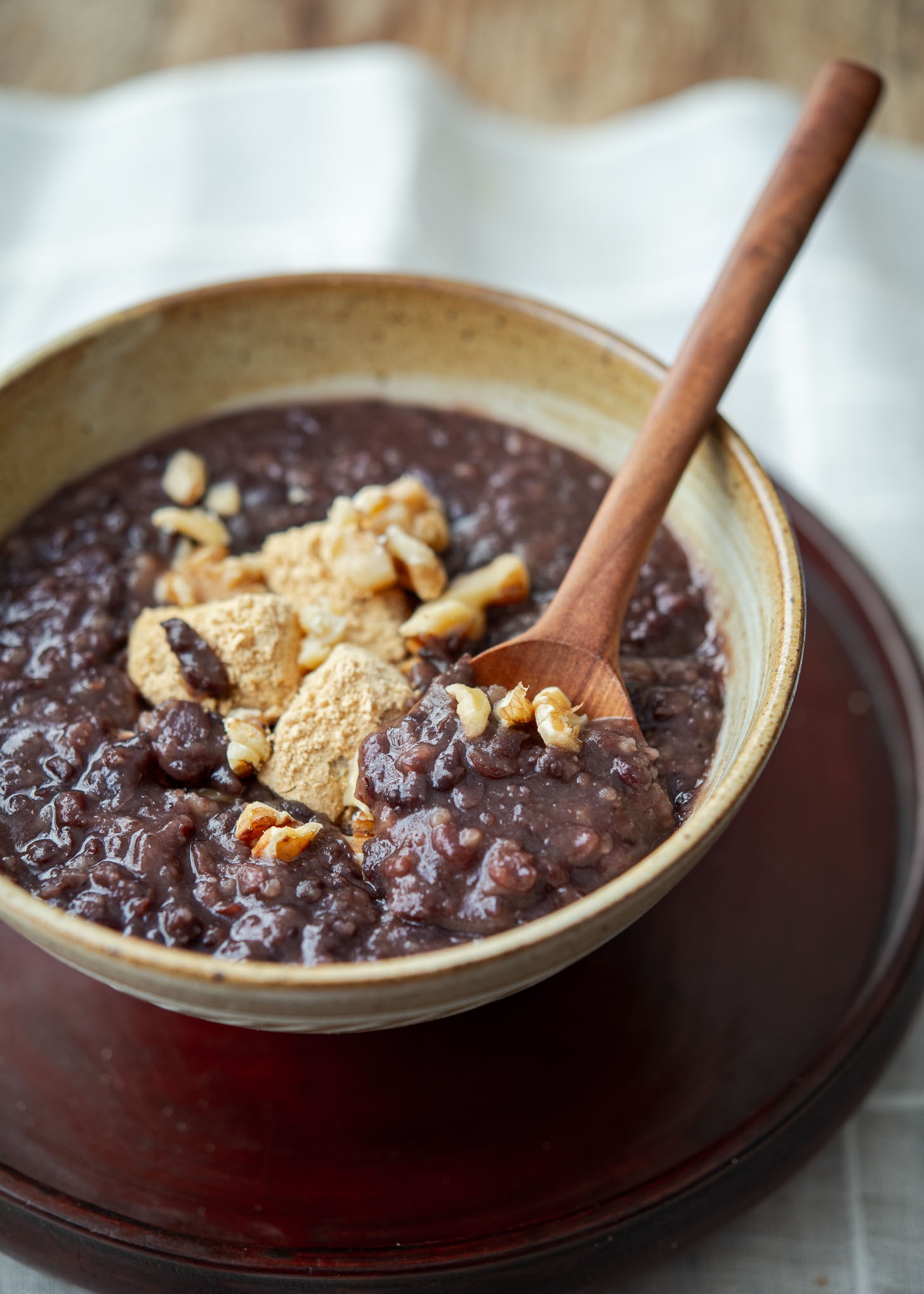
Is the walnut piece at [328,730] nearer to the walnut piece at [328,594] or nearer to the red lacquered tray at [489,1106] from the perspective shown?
the walnut piece at [328,594]

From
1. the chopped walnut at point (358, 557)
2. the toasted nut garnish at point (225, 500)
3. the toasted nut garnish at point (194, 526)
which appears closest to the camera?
the chopped walnut at point (358, 557)

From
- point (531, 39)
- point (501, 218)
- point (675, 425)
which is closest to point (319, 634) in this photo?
point (675, 425)

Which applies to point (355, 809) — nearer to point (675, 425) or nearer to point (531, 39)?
point (675, 425)

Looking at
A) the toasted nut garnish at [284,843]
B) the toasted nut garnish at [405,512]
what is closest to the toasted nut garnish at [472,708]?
the toasted nut garnish at [284,843]

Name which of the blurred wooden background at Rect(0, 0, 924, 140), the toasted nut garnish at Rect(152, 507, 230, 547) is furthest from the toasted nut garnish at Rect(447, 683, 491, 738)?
the blurred wooden background at Rect(0, 0, 924, 140)

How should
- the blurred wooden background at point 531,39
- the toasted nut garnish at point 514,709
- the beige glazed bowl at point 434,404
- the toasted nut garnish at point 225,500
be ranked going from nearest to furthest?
the beige glazed bowl at point 434,404
the toasted nut garnish at point 514,709
the toasted nut garnish at point 225,500
the blurred wooden background at point 531,39

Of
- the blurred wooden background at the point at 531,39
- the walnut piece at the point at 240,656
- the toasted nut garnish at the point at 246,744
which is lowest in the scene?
the toasted nut garnish at the point at 246,744

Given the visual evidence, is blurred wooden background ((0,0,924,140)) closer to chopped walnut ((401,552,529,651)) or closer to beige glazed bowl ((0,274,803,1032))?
beige glazed bowl ((0,274,803,1032))
